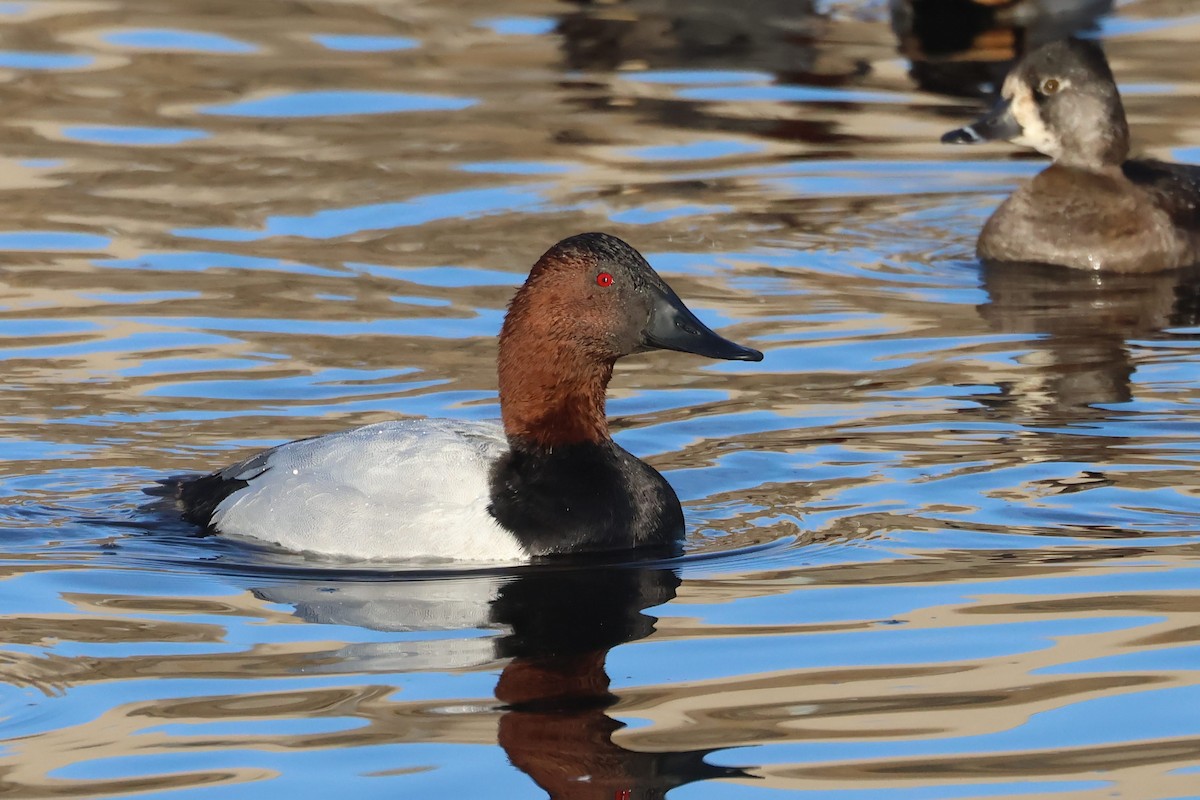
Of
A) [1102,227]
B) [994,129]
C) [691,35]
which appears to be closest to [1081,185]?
[1102,227]

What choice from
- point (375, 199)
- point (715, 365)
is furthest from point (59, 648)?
point (375, 199)

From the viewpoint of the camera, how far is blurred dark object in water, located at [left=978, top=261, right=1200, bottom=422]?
8.48 meters

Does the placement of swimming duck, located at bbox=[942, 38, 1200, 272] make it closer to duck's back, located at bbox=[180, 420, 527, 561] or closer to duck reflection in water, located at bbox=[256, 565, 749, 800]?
duck's back, located at bbox=[180, 420, 527, 561]

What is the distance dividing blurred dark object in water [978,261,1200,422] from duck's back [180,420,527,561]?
2.41 metres

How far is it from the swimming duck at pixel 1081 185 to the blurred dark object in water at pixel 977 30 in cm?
366

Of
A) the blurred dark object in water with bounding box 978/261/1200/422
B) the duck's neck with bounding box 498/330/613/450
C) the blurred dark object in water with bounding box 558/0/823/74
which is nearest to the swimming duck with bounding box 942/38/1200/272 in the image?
the blurred dark object in water with bounding box 978/261/1200/422

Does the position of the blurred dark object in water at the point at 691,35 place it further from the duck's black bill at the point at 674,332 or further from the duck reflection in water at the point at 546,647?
the duck reflection in water at the point at 546,647

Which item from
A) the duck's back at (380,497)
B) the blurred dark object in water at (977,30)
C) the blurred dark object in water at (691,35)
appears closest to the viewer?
the duck's back at (380,497)

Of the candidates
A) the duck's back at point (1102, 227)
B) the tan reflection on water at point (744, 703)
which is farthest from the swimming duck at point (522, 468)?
the duck's back at point (1102, 227)

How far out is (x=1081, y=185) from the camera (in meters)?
11.2

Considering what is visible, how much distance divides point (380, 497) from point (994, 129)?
5.79 metres

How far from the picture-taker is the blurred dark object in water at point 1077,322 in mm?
8477

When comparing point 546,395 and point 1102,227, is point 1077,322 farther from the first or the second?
point 546,395

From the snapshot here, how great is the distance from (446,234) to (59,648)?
569 centimetres
